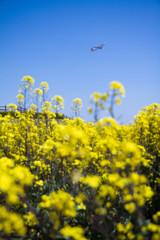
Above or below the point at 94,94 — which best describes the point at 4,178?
below

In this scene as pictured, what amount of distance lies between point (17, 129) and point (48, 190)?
333 cm

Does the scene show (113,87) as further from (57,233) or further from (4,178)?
(57,233)

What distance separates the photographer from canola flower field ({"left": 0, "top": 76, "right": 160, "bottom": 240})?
1.93 m

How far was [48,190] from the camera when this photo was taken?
3980 millimetres

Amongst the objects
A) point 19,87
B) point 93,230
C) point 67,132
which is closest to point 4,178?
point 67,132

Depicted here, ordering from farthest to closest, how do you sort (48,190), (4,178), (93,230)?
(48,190)
(93,230)
(4,178)

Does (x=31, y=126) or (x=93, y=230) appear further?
(x=31, y=126)

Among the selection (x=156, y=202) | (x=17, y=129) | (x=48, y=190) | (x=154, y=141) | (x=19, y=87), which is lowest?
(x=156, y=202)

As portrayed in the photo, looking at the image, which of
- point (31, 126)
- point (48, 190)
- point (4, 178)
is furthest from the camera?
point (31, 126)

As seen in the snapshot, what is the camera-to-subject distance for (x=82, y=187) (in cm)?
382

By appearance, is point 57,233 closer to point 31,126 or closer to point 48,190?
point 48,190

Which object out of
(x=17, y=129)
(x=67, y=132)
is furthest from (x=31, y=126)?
(x=67, y=132)

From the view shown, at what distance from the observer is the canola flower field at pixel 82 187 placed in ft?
6.33

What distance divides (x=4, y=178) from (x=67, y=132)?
1090mm
